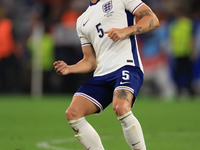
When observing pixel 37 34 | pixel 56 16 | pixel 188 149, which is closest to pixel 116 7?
pixel 188 149

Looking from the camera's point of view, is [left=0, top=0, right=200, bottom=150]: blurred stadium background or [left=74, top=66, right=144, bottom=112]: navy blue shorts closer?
[left=74, top=66, right=144, bottom=112]: navy blue shorts

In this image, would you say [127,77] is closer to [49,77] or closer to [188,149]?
[188,149]

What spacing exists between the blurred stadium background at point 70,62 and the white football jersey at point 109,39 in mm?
Result: 4246

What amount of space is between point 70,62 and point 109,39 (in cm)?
1044

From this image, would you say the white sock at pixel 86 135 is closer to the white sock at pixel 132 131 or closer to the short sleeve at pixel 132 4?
the white sock at pixel 132 131

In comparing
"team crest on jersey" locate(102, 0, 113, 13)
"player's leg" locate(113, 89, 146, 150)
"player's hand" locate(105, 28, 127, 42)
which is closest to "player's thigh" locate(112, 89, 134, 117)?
"player's leg" locate(113, 89, 146, 150)

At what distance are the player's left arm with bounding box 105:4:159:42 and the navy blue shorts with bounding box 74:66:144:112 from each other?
365 millimetres

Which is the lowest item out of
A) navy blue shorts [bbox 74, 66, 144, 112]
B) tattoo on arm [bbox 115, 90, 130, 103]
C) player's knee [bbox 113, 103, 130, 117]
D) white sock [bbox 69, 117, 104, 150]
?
white sock [bbox 69, 117, 104, 150]

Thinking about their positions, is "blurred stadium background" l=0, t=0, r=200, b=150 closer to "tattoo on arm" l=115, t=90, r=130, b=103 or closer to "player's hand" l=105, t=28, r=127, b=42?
"tattoo on arm" l=115, t=90, r=130, b=103

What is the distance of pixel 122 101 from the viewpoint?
13.1 feet

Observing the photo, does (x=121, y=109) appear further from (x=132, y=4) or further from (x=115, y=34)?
(x=132, y=4)

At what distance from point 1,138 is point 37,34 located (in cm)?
857

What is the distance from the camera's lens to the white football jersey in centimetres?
437

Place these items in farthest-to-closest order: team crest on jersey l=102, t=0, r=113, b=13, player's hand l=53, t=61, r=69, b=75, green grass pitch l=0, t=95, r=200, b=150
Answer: green grass pitch l=0, t=95, r=200, b=150
team crest on jersey l=102, t=0, r=113, b=13
player's hand l=53, t=61, r=69, b=75
